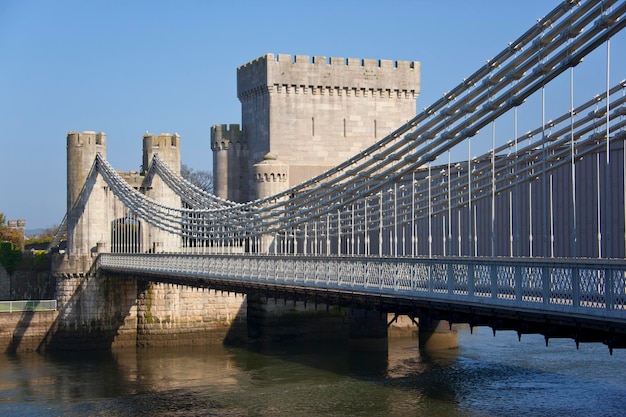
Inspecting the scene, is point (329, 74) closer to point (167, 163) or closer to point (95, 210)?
point (167, 163)

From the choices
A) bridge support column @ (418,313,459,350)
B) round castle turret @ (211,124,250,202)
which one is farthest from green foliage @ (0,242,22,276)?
bridge support column @ (418,313,459,350)

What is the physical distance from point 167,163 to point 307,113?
7.02 m

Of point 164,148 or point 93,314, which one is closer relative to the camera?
point 93,314

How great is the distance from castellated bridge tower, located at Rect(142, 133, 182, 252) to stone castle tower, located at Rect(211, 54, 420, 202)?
12.2 ft

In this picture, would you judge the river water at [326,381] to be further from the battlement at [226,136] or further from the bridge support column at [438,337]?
the battlement at [226,136]

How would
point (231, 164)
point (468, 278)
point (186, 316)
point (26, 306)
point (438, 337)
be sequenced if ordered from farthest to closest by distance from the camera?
point (231, 164) < point (186, 316) < point (26, 306) < point (438, 337) < point (468, 278)

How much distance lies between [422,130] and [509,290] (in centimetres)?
643

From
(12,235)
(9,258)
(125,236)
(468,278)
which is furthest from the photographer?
(12,235)

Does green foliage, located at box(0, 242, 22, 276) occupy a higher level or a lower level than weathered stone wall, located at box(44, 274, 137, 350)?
higher

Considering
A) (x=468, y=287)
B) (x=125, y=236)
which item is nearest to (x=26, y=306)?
(x=125, y=236)

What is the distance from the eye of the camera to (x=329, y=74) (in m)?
52.2

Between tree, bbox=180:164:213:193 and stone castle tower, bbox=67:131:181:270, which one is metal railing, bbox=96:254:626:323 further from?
tree, bbox=180:164:213:193

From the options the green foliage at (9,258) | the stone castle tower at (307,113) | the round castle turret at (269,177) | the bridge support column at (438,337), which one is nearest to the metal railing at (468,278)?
the bridge support column at (438,337)

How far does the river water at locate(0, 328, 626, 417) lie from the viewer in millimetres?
28766
